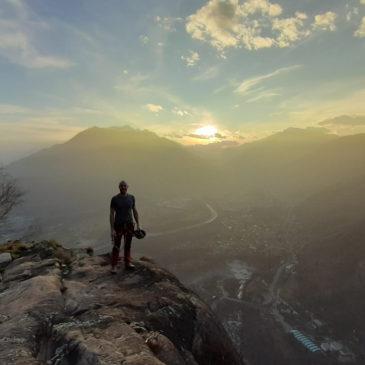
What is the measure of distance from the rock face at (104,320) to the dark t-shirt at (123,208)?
2214 millimetres

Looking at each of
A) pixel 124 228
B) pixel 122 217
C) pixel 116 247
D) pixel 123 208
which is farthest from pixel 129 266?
pixel 123 208

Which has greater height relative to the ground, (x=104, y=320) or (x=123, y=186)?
(x=123, y=186)

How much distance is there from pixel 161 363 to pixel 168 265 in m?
115

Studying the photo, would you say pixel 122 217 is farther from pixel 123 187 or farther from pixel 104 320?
pixel 104 320

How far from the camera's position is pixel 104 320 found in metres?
10.4

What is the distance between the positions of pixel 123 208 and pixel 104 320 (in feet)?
16.4

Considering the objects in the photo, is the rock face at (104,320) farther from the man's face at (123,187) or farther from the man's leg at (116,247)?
the man's face at (123,187)

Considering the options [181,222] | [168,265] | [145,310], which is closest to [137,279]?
[145,310]

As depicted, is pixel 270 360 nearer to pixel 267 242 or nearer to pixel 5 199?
pixel 5 199

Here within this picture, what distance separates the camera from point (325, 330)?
2904 inches

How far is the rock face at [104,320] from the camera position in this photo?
28.7 ft

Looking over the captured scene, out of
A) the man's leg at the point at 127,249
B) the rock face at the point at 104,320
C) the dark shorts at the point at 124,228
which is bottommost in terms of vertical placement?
the rock face at the point at 104,320

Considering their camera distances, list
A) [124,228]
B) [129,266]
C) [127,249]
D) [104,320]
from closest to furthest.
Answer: [104,320]
[124,228]
[127,249]
[129,266]

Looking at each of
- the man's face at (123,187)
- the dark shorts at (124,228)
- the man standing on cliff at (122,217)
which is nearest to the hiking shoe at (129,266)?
the man standing on cliff at (122,217)
